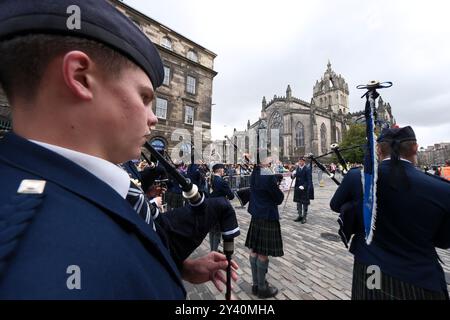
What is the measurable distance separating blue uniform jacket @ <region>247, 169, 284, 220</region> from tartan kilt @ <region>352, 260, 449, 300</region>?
1.95m

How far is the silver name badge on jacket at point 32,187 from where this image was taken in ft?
1.76

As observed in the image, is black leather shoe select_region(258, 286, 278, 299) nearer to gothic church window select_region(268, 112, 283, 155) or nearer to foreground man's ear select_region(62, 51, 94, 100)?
foreground man's ear select_region(62, 51, 94, 100)

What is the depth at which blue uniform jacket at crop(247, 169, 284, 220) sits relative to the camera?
4051 mm

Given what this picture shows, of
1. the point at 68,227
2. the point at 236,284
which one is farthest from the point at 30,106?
the point at 236,284

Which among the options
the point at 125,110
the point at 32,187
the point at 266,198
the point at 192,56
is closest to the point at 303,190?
the point at 266,198

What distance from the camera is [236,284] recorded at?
383 cm

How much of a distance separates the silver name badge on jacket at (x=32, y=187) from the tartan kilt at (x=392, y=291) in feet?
8.68

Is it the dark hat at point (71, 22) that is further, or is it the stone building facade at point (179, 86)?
the stone building facade at point (179, 86)

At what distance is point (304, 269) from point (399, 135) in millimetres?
3194

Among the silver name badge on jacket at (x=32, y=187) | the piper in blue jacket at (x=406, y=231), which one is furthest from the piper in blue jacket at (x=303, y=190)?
the silver name badge on jacket at (x=32, y=187)

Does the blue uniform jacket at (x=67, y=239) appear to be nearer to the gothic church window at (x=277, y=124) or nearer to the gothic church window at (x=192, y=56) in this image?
the gothic church window at (x=192, y=56)

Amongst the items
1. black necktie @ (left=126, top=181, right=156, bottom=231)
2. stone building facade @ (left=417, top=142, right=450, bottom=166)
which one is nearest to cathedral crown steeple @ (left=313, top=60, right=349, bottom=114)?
stone building facade @ (left=417, top=142, right=450, bottom=166)

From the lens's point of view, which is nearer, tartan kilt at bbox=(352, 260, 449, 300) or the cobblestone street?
tartan kilt at bbox=(352, 260, 449, 300)
